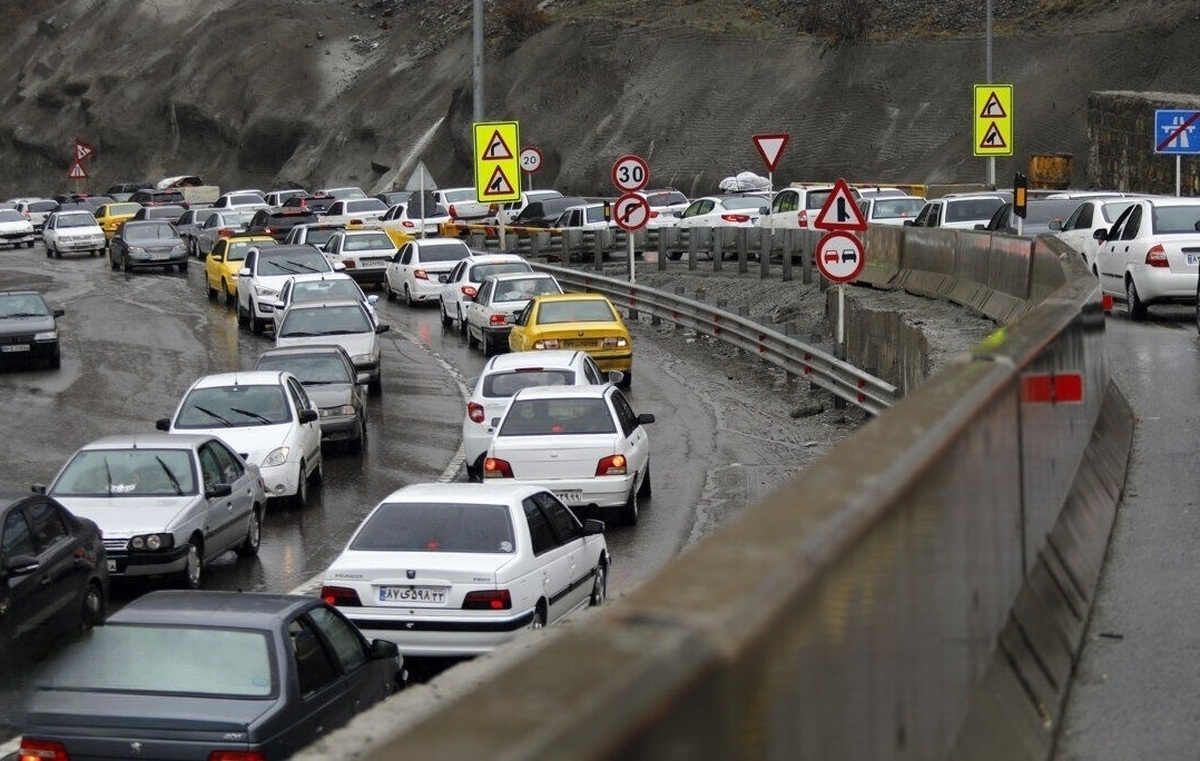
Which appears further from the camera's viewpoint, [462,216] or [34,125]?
[34,125]

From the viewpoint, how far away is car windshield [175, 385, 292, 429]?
2108 cm

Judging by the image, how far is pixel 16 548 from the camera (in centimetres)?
1285

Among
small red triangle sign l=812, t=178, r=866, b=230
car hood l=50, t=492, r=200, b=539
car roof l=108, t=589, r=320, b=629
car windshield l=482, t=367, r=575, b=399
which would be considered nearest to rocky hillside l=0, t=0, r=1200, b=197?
small red triangle sign l=812, t=178, r=866, b=230

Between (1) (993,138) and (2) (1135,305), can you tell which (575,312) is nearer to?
(2) (1135,305)

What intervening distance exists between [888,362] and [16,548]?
47.0ft

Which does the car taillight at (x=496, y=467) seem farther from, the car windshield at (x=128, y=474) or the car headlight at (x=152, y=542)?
the car headlight at (x=152, y=542)

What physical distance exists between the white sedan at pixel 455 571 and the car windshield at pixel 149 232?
41.3m

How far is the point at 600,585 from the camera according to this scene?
14305mm

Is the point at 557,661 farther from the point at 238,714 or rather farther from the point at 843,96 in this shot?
the point at 843,96

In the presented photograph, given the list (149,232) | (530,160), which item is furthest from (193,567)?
(530,160)

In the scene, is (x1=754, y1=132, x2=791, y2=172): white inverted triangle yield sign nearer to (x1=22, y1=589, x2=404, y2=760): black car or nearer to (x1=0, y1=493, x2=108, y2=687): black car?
(x1=0, y1=493, x2=108, y2=687): black car

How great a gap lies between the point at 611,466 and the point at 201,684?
373 inches

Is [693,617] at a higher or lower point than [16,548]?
higher

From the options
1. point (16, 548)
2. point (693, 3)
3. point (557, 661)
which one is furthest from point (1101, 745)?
point (693, 3)
